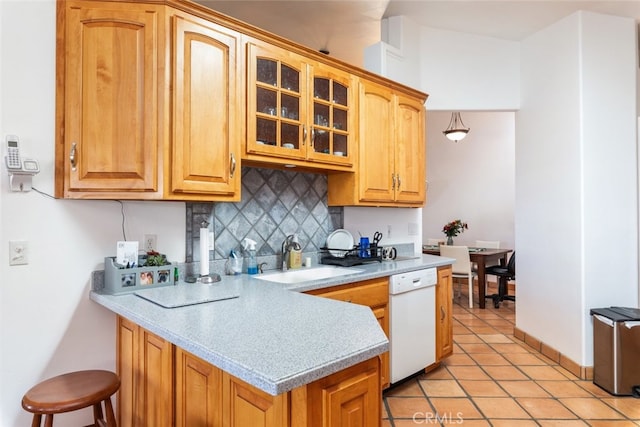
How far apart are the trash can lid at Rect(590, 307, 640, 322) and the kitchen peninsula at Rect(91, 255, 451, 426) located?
2244 mm

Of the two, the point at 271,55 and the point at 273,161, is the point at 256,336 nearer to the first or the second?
the point at 273,161

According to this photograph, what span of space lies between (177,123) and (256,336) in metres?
1.11

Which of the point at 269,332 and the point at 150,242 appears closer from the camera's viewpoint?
the point at 269,332

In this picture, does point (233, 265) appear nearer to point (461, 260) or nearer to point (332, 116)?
point (332, 116)

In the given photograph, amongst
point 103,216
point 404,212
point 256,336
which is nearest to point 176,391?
point 256,336

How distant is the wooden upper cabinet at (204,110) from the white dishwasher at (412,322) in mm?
1312

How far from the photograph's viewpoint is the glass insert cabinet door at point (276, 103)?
211cm

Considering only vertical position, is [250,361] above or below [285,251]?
below

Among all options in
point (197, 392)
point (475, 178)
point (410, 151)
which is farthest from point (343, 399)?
point (475, 178)

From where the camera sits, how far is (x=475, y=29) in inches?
139

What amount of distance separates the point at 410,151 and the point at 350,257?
1.04 meters

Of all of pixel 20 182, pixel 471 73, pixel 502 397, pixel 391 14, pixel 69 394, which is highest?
pixel 391 14

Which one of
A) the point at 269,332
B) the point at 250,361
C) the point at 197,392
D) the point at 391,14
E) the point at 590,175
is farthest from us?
the point at 391,14

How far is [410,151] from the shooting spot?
3146mm
